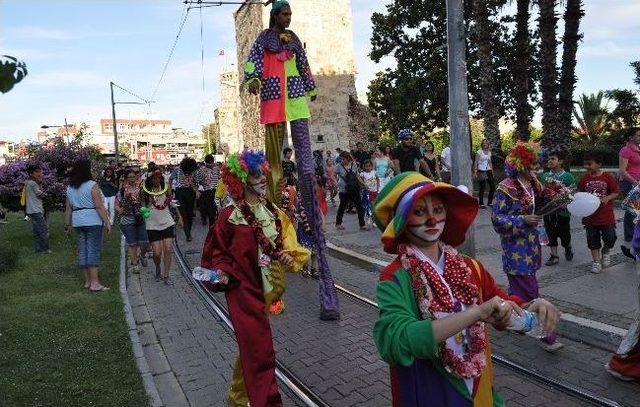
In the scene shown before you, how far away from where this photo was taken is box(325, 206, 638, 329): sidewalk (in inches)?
232

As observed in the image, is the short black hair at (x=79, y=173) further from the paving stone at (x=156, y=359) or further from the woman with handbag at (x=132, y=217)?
the paving stone at (x=156, y=359)

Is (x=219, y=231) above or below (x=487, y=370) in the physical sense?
above

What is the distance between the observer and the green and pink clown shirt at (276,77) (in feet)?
20.3

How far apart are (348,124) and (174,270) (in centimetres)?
2725

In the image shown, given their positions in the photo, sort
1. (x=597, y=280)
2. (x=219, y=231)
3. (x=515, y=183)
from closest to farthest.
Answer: (x=219, y=231) → (x=515, y=183) → (x=597, y=280)

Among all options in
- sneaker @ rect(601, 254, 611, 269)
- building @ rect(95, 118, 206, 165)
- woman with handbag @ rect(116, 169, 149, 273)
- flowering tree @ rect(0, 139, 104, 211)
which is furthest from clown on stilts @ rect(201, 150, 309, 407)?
building @ rect(95, 118, 206, 165)

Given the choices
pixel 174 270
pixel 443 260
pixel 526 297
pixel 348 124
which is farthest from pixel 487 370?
pixel 348 124

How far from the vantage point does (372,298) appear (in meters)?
7.59

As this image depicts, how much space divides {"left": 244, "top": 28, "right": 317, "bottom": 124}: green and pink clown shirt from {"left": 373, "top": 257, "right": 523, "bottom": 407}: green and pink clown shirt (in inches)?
164

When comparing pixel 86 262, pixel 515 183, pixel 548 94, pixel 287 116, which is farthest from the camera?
pixel 548 94

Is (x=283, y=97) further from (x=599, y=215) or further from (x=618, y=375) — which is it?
(x=599, y=215)

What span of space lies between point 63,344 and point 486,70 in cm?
1631

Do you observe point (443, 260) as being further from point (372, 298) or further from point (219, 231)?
point (372, 298)

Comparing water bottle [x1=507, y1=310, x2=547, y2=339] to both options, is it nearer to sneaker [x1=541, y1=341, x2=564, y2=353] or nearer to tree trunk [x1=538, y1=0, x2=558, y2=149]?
sneaker [x1=541, y1=341, x2=564, y2=353]
